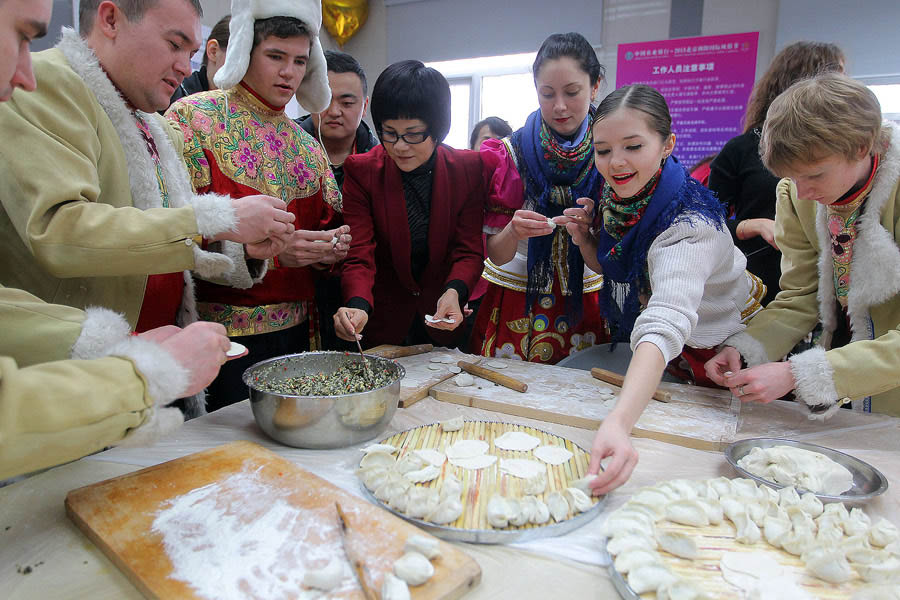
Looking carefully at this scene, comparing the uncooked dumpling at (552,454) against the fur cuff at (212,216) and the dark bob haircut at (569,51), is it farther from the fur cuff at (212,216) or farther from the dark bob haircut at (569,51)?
the dark bob haircut at (569,51)

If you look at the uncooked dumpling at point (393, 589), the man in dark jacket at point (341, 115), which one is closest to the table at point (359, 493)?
the uncooked dumpling at point (393, 589)

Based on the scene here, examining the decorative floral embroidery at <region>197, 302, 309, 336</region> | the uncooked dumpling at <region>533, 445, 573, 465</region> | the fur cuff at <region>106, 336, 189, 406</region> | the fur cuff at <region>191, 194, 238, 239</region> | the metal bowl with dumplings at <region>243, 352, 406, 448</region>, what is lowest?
the uncooked dumpling at <region>533, 445, 573, 465</region>

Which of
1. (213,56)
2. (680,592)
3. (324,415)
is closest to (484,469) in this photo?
(324,415)

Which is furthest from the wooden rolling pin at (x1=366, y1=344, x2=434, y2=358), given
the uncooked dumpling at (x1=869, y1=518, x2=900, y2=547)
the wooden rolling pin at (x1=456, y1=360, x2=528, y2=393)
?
the uncooked dumpling at (x1=869, y1=518, x2=900, y2=547)

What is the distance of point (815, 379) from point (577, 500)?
786 millimetres

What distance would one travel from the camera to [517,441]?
126cm

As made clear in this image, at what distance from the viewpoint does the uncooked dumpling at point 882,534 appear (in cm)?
90

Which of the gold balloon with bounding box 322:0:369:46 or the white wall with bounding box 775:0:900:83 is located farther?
the gold balloon with bounding box 322:0:369:46

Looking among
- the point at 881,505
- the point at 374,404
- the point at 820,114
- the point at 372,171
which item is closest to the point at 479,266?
the point at 372,171

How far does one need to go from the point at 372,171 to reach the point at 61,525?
1454 mm

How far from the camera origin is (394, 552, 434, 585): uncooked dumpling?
788 mm

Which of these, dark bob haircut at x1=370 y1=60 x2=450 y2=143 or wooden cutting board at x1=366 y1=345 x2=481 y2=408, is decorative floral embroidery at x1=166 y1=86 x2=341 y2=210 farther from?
wooden cutting board at x1=366 y1=345 x2=481 y2=408

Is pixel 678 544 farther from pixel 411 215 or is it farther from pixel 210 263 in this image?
pixel 411 215

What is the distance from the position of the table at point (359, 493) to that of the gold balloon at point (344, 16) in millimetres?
4848
